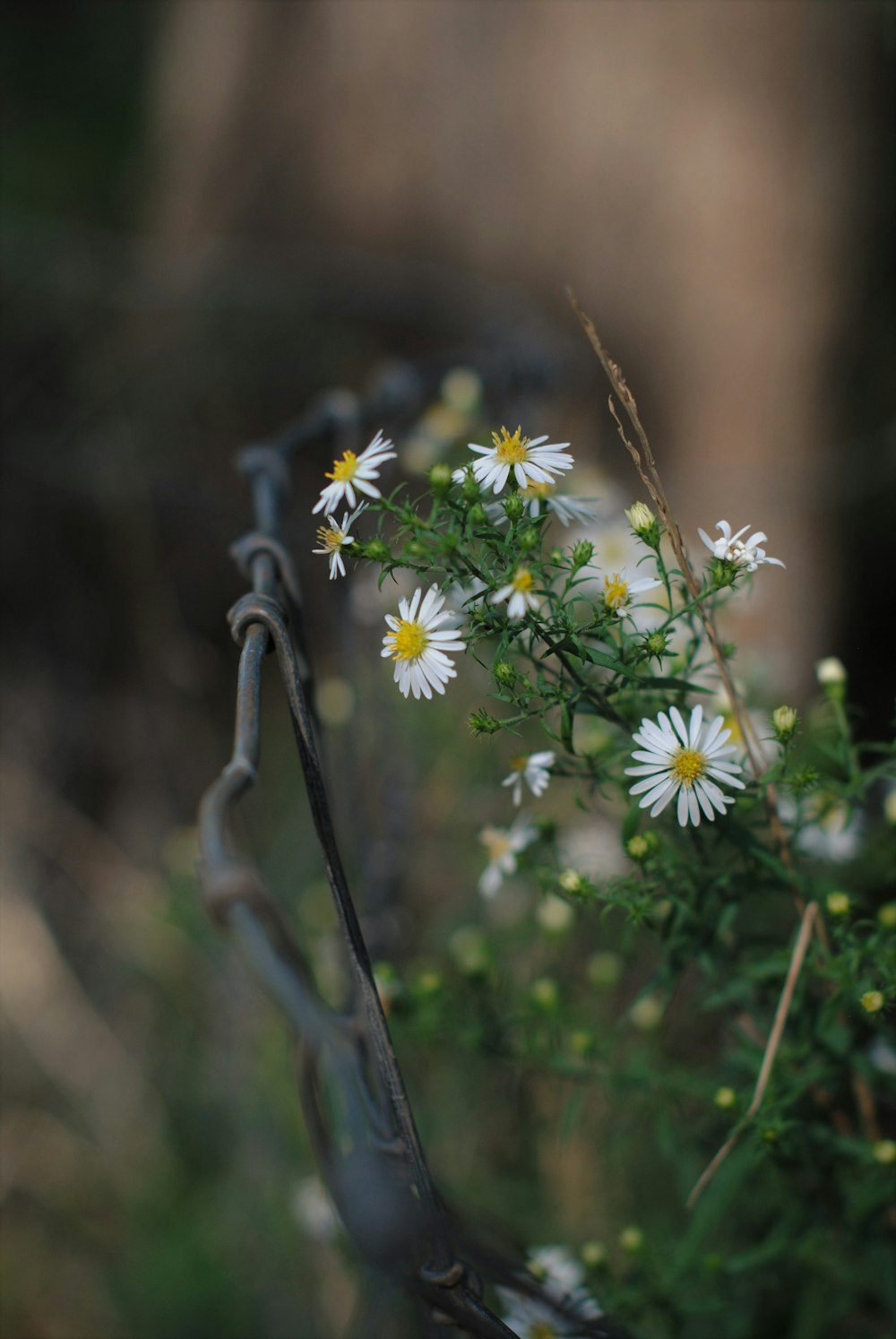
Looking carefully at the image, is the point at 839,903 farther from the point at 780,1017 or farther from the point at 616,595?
the point at 616,595

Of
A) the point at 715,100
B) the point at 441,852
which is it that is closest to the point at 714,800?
the point at 441,852

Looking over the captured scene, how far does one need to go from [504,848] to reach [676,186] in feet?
5.08

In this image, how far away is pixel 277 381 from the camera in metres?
2.14

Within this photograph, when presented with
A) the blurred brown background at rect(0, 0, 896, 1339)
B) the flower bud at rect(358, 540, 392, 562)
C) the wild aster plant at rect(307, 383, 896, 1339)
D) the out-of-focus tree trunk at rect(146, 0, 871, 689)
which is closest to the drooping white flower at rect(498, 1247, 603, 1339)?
the wild aster plant at rect(307, 383, 896, 1339)

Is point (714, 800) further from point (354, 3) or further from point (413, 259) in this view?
point (354, 3)

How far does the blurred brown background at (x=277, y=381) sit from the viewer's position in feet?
4.90

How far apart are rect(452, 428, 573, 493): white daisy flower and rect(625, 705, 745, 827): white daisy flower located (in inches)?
4.9

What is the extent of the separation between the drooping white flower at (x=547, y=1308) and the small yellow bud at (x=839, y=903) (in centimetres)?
24

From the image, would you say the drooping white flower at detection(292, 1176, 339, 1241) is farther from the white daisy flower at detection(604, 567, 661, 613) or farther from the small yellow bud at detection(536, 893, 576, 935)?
the white daisy flower at detection(604, 567, 661, 613)

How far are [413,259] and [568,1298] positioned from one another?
1.85 m

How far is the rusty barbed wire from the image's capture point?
312 millimetres

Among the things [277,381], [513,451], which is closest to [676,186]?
[277,381]

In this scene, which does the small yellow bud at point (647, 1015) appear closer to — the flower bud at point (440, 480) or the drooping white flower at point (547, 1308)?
the drooping white flower at point (547, 1308)

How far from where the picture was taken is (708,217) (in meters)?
1.79
